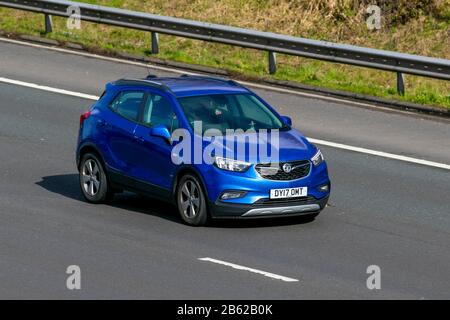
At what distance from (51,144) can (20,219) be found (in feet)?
14.9

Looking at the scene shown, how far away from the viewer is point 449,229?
16062 mm

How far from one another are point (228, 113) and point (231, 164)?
4.02 ft

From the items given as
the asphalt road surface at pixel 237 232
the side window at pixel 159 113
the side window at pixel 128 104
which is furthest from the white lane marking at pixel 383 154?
the side window at pixel 159 113

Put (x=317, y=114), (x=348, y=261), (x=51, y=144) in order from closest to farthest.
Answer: (x=348, y=261) → (x=51, y=144) → (x=317, y=114)

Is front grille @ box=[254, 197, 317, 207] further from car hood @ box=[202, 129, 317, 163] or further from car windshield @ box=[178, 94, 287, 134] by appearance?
car windshield @ box=[178, 94, 287, 134]

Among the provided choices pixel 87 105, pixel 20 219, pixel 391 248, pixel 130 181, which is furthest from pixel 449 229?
pixel 87 105

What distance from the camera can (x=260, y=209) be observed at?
51.5 ft

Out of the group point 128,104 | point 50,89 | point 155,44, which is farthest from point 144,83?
point 155,44

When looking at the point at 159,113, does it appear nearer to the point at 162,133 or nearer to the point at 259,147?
the point at 162,133

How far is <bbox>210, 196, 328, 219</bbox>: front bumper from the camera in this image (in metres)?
15.7
